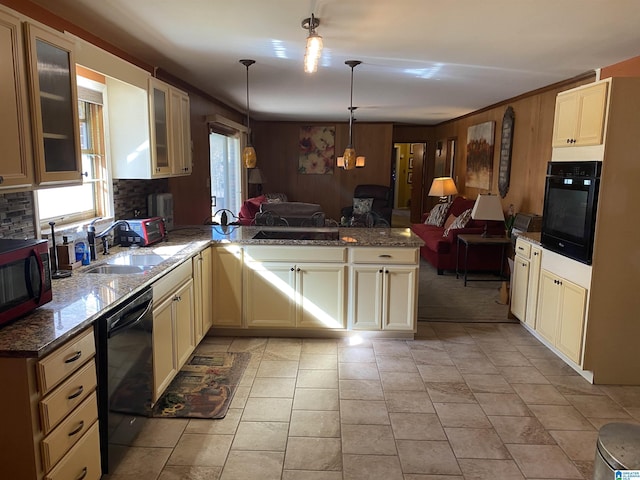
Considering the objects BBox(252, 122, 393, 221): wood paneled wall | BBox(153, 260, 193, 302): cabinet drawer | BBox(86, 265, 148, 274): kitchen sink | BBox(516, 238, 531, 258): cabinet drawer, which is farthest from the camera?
BBox(252, 122, 393, 221): wood paneled wall

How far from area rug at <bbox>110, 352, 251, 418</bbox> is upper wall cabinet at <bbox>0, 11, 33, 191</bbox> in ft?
3.39

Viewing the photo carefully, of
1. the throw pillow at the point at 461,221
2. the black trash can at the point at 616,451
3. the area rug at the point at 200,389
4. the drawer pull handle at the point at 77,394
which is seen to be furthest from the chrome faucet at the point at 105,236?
the throw pillow at the point at 461,221

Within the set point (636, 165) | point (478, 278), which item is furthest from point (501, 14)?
point (478, 278)

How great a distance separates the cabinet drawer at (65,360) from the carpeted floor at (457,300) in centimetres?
312

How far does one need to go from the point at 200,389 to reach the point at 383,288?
1573 mm

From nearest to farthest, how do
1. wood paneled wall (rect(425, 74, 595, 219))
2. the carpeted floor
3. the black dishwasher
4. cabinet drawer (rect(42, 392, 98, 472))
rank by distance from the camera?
cabinet drawer (rect(42, 392, 98, 472)), the black dishwasher, the carpeted floor, wood paneled wall (rect(425, 74, 595, 219))

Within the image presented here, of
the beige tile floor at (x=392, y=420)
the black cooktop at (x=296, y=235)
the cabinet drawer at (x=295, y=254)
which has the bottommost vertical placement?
the beige tile floor at (x=392, y=420)

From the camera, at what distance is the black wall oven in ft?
9.69

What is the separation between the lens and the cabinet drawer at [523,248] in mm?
3910

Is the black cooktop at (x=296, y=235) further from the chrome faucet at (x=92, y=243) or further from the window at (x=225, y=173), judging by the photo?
the window at (x=225, y=173)

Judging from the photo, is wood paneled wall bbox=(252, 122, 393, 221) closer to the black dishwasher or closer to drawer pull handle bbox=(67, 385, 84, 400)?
the black dishwasher

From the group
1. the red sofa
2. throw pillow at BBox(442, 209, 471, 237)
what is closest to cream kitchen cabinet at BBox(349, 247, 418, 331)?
the red sofa

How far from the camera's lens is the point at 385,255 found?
365 cm

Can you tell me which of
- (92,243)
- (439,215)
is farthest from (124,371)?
(439,215)
